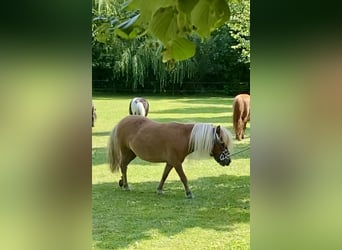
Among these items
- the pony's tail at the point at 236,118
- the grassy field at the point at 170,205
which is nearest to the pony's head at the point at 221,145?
the grassy field at the point at 170,205

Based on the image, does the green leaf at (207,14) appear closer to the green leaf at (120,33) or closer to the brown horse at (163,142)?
the green leaf at (120,33)

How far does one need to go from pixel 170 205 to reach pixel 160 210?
11 centimetres

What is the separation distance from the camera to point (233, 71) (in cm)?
314

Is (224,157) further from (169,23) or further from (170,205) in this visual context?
(169,23)

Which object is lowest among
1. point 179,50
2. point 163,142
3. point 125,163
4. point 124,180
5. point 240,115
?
point 124,180

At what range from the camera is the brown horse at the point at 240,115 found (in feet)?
12.1

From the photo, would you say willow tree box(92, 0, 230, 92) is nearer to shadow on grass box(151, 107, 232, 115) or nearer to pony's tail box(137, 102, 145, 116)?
pony's tail box(137, 102, 145, 116)

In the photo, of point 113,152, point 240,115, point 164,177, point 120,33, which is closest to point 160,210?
point 164,177

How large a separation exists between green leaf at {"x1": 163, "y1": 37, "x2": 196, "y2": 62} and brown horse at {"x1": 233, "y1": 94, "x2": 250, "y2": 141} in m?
3.33

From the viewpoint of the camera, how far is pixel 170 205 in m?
3.02
